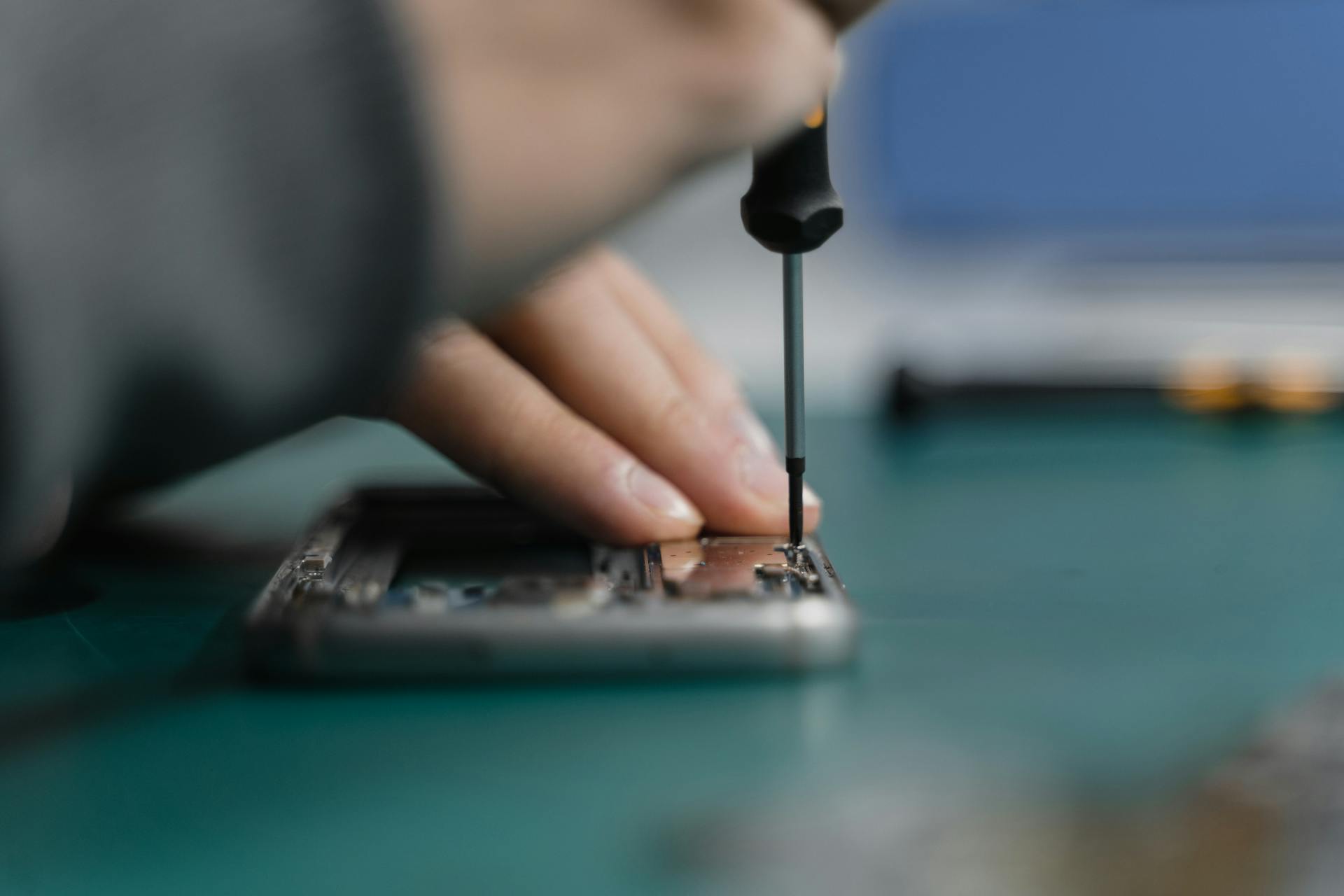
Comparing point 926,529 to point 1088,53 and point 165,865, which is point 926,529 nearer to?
point 165,865

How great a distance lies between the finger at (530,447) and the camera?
1.55 feet

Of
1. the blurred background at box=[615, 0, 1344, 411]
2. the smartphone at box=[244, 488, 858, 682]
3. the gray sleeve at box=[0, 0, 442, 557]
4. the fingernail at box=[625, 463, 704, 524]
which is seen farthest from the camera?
the blurred background at box=[615, 0, 1344, 411]

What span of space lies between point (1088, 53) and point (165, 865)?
3.73ft

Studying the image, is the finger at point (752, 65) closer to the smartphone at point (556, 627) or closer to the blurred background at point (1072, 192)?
the smartphone at point (556, 627)

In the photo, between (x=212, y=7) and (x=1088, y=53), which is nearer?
(x=212, y=7)

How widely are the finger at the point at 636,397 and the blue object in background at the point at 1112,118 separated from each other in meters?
0.74

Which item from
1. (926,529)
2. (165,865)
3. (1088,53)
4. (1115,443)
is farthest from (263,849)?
(1088,53)

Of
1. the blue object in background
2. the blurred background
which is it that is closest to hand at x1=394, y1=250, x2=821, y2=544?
the blurred background

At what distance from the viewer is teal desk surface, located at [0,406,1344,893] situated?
0.26m

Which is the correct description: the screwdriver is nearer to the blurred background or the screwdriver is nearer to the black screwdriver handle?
the black screwdriver handle

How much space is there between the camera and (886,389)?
92 centimetres

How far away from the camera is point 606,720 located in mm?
337

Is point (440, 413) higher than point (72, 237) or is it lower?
lower

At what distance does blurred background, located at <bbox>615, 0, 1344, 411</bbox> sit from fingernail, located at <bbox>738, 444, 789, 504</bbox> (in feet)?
1.73
